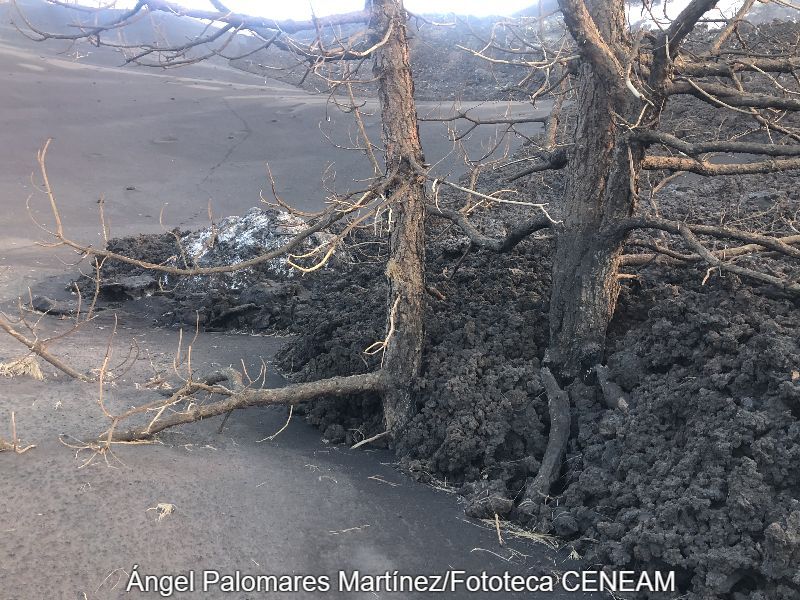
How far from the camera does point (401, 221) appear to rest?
399cm

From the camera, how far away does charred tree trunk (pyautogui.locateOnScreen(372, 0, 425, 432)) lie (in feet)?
12.5

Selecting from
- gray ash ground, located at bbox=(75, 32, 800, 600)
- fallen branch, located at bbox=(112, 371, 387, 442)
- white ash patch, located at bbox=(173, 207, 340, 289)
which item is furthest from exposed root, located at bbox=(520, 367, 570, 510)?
white ash patch, located at bbox=(173, 207, 340, 289)

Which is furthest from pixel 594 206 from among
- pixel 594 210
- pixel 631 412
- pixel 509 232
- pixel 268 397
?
pixel 268 397

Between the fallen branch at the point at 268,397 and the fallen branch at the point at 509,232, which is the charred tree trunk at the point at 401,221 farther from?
the fallen branch at the point at 509,232

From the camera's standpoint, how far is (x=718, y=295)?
3705 millimetres

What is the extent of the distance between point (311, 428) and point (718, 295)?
2.49 m

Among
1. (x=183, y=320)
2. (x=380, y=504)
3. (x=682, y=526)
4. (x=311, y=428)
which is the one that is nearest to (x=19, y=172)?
(x=183, y=320)

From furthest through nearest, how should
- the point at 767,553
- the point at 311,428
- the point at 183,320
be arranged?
the point at 183,320
the point at 311,428
the point at 767,553

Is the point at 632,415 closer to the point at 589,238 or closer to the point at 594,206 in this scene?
the point at 589,238

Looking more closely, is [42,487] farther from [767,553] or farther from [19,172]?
[19,172]

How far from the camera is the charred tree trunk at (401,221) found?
12.5 ft

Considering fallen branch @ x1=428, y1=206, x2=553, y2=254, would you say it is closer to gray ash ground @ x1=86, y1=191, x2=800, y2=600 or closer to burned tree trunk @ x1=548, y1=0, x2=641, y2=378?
burned tree trunk @ x1=548, y1=0, x2=641, y2=378

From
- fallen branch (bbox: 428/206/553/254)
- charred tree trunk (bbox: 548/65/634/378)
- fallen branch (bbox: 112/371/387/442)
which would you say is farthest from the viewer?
fallen branch (bbox: 428/206/553/254)

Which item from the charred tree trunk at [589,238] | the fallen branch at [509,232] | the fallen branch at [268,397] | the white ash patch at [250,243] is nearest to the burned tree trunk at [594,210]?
the charred tree trunk at [589,238]
